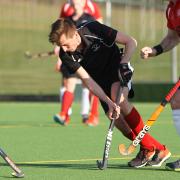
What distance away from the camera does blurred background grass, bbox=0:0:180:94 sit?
19.5 metres

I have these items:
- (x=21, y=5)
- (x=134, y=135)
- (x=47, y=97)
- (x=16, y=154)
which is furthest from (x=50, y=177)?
(x=21, y=5)

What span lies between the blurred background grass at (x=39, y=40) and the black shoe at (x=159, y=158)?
12.0 meters

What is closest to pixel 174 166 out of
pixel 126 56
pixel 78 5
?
pixel 126 56

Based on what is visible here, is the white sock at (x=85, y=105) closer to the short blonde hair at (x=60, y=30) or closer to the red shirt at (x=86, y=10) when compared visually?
the red shirt at (x=86, y=10)

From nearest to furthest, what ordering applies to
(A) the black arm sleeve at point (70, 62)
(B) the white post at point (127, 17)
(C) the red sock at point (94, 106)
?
(A) the black arm sleeve at point (70, 62)
(C) the red sock at point (94, 106)
(B) the white post at point (127, 17)

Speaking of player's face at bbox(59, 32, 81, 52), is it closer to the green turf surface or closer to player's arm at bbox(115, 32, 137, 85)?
player's arm at bbox(115, 32, 137, 85)

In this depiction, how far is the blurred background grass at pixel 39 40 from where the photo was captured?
64.0ft

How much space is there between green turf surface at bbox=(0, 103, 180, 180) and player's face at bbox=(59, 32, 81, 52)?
842 millimetres

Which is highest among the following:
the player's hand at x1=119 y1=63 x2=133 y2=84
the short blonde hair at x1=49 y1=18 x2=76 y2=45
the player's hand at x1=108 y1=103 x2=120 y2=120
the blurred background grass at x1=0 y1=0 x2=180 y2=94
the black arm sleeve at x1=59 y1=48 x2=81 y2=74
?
the short blonde hair at x1=49 y1=18 x2=76 y2=45

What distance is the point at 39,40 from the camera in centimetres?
Answer: 2395

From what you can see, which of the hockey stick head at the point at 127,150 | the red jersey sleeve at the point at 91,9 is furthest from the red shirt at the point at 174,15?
the red jersey sleeve at the point at 91,9

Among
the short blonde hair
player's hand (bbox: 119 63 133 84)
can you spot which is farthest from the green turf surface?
the short blonde hair

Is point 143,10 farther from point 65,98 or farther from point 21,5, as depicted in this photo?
point 65,98

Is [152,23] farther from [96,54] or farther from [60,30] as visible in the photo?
[60,30]
